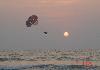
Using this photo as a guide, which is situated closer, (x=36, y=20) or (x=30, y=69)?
(x=36, y=20)

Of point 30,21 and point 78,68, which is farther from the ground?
point 30,21

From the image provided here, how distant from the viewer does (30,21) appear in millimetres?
43719

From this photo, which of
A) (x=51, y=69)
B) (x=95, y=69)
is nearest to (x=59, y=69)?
(x=51, y=69)

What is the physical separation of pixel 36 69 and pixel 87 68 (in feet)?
23.4

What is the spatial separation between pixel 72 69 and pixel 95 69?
3086 millimetres

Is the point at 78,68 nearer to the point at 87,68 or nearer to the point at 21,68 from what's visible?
the point at 87,68

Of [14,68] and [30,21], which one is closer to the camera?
[30,21]

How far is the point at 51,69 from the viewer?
Answer: 55781mm

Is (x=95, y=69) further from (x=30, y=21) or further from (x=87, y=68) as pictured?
(x=30, y=21)

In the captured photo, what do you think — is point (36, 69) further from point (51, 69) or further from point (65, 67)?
point (65, 67)

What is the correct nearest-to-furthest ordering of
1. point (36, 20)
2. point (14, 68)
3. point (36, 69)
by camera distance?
point (36, 20) < point (36, 69) < point (14, 68)

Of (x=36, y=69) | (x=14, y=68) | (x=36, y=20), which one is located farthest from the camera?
(x=14, y=68)

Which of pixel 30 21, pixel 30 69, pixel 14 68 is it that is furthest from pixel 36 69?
pixel 30 21

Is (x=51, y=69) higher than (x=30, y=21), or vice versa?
(x=30, y=21)
